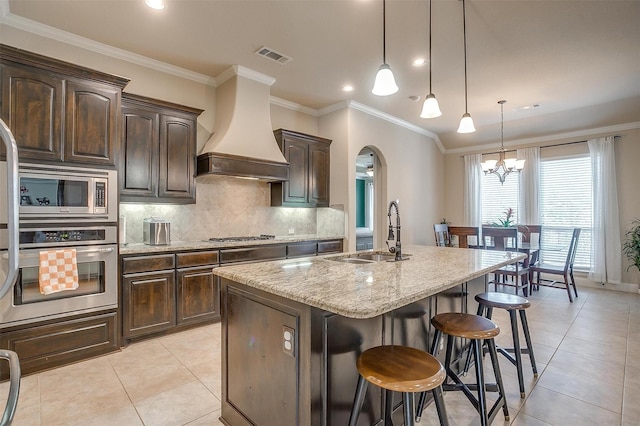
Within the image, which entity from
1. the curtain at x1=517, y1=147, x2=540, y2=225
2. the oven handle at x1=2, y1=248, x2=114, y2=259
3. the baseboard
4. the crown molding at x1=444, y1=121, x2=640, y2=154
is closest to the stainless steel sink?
the oven handle at x1=2, y1=248, x2=114, y2=259

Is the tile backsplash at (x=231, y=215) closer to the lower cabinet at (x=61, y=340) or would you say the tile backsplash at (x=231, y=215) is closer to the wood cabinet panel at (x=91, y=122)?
the wood cabinet panel at (x=91, y=122)

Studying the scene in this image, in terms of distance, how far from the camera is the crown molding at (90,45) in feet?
9.41

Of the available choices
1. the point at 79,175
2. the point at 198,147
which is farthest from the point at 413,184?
the point at 79,175

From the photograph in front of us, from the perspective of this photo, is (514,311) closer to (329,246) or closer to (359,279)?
(359,279)

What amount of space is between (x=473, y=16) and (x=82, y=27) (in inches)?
144

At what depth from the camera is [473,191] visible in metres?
6.89

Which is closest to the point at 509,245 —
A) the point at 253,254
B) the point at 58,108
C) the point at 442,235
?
the point at 442,235

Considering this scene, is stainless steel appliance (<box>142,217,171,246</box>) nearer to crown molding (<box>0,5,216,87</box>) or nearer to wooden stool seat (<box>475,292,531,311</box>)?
crown molding (<box>0,5,216,87</box>)

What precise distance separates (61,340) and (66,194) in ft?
3.99

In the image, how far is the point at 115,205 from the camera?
291 cm

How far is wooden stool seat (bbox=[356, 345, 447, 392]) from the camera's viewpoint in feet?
Answer: 4.16

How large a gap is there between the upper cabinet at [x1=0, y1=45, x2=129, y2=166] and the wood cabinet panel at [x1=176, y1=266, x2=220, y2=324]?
134 centimetres

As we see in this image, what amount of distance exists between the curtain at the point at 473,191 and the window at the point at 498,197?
13 cm

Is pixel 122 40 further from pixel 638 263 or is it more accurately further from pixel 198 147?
pixel 638 263
